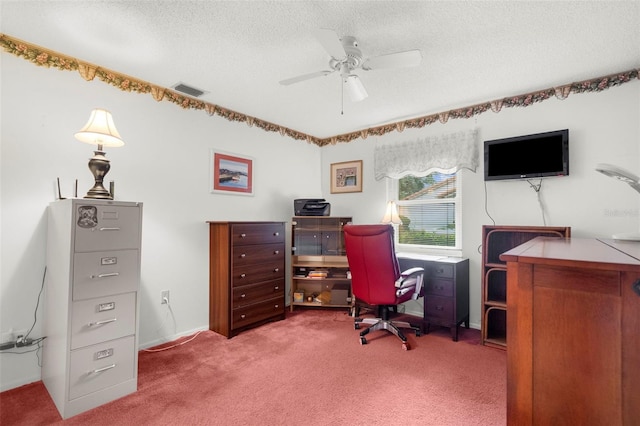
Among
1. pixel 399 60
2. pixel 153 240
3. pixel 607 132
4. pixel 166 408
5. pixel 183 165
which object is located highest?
pixel 399 60

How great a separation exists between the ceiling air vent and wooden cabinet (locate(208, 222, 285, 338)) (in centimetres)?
130

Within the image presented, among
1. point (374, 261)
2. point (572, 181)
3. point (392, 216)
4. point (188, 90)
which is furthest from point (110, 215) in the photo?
point (572, 181)

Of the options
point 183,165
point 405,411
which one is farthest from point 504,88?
point 183,165

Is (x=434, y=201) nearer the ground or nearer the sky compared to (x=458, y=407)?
nearer the sky

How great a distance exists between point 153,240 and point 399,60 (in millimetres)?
2528

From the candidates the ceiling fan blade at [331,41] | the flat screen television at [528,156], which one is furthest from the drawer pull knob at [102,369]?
the flat screen television at [528,156]

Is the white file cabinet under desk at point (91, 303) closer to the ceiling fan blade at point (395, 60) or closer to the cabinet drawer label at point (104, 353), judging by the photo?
the cabinet drawer label at point (104, 353)

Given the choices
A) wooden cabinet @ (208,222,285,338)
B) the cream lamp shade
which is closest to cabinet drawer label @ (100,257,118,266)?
the cream lamp shade

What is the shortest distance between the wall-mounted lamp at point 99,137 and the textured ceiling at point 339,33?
56cm

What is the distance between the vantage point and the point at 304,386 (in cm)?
202

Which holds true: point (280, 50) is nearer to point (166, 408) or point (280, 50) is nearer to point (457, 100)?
point (457, 100)

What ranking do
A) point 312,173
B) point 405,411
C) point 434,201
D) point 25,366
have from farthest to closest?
1. point 312,173
2. point 434,201
3. point 25,366
4. point 405,411

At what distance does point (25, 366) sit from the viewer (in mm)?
2053

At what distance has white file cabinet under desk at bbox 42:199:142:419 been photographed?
177cm
